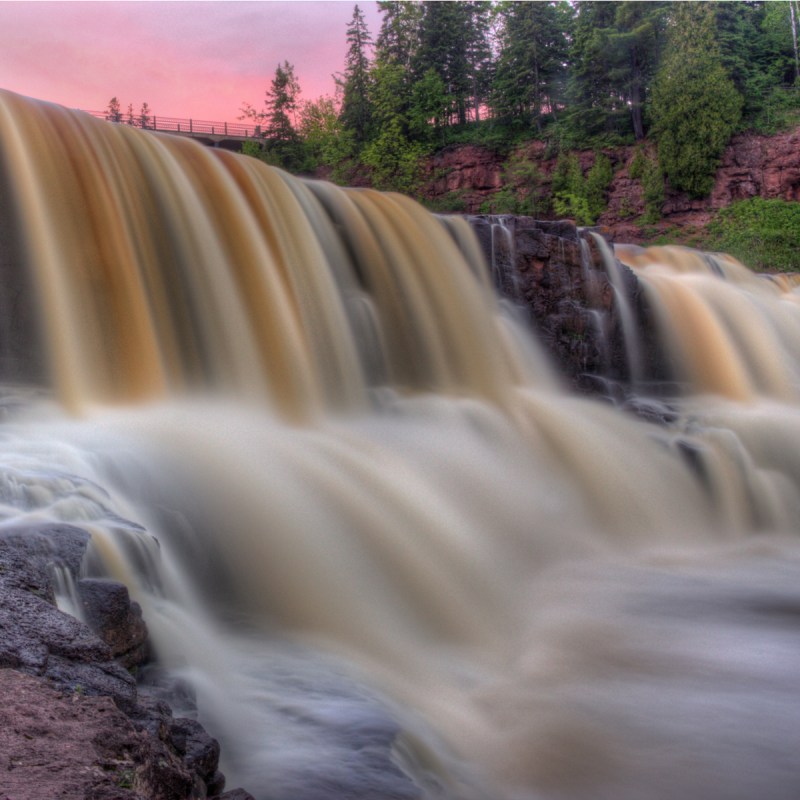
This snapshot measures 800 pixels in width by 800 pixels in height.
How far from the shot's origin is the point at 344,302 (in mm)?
9516

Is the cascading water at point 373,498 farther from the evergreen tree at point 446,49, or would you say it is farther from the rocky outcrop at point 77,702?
the evergreen tree at point 446,49

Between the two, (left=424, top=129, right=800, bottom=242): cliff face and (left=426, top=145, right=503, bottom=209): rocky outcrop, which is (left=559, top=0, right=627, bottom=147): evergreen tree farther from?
(left=426, top=145, right=503, bottom=209): rocky outcrop

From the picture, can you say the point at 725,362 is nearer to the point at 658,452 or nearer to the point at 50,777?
the point at 658,452

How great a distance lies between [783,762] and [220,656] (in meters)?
2.68

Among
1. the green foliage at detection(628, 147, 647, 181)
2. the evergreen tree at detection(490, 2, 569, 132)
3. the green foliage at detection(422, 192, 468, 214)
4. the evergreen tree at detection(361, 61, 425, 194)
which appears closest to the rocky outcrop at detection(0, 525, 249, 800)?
the green foliage at detection(628, 147, 647, 181)

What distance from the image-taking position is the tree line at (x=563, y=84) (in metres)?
28.9

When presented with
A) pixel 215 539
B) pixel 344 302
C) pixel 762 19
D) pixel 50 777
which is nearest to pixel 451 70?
pixel 762 19

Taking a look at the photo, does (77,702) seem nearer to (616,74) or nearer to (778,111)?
(778,111)

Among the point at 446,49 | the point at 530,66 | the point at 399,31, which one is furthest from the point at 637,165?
the point at 399,31

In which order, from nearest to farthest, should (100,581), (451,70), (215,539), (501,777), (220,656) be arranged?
(100,581) < (501,777) < (220,656) < (215,539) < (451,70)

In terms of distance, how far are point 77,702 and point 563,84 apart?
126ft

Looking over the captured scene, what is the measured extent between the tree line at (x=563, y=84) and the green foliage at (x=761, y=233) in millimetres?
1726

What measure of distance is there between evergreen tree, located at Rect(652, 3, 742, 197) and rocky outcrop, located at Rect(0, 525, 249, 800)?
2842 cm

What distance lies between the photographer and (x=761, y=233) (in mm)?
25953
